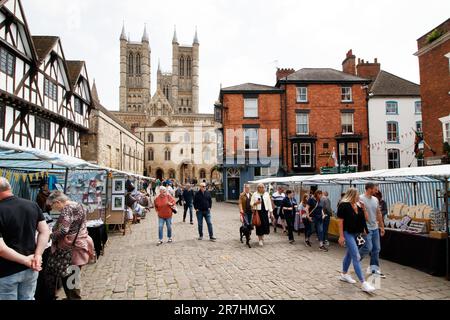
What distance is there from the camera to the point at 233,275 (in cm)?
636

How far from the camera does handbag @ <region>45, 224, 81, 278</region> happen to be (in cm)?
461

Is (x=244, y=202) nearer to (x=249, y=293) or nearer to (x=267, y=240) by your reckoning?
(x=267, y=240)

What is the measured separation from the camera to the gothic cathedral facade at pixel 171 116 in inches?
2788

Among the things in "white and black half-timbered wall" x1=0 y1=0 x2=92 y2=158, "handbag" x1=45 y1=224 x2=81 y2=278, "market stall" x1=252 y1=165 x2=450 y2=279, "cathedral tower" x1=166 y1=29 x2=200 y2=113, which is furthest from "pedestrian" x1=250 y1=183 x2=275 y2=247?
"cathedral tower" x1=166 y1=29 x2=200 y2=113

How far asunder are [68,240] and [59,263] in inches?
13.2

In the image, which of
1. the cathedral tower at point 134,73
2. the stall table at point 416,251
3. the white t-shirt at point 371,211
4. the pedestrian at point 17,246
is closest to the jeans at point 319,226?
the stall table at point 416,251

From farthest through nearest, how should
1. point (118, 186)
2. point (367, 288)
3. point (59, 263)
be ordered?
point (118, 186)
point (367, 288)
point (59, 263)

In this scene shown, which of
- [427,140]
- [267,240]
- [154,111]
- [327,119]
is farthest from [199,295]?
[154,111]

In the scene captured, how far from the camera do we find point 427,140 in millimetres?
18312

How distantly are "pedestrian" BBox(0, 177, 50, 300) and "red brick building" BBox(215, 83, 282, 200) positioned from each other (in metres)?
25.4

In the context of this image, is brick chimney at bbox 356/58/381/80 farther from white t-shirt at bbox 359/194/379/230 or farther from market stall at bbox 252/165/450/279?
white t-shirt at bbox 359/194/379/230

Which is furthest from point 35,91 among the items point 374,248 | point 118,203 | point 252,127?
point 374,248

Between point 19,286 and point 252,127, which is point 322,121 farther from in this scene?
point 19,286
